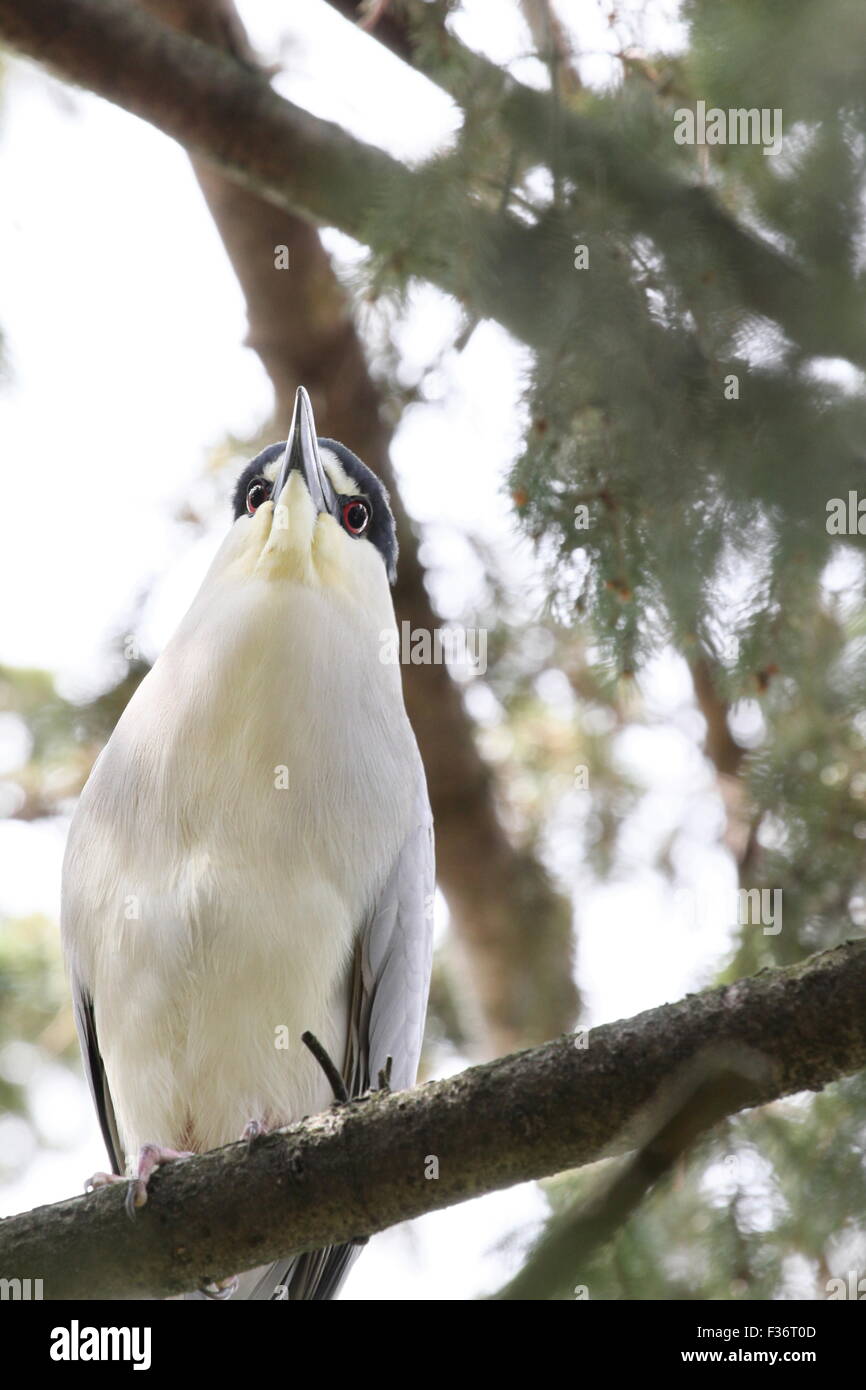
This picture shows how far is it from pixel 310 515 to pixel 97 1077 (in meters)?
1.41

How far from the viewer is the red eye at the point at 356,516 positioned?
3.23 m

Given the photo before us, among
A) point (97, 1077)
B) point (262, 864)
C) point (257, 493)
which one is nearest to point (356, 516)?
point (257, 493)

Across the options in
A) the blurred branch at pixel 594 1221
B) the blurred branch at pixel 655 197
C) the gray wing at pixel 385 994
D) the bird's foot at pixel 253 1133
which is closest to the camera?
the blurred branch at pixel 594 1221

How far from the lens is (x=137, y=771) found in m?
2.87

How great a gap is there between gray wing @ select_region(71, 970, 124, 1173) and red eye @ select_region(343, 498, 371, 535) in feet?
4.09

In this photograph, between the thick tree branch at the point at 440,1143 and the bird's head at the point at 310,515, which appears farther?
the bird's head at the point at 310,515

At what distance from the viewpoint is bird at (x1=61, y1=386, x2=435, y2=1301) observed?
2.71m

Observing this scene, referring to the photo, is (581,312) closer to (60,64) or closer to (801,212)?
(801,212)

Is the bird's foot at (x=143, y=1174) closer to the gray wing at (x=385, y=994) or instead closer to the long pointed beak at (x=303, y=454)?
the gray wing at (x=385, y=994)

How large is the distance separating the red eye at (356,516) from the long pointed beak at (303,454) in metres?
0.17

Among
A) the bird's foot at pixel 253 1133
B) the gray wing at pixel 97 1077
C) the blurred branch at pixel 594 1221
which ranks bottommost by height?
the blurred branch at pixel 594 1221

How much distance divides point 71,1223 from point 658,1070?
103 cm

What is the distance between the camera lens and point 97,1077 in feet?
10.6

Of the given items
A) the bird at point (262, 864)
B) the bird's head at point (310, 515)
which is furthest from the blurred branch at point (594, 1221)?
the bird's head at point (310, 515)
